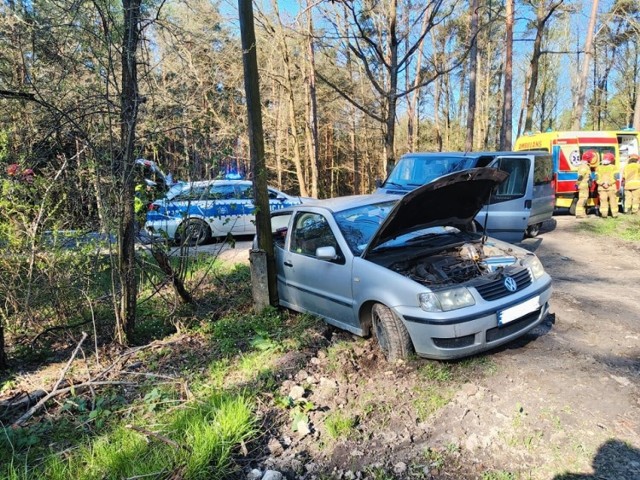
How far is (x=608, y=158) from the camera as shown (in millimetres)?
11883

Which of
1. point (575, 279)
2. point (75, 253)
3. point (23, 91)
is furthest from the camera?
point (575, 279)

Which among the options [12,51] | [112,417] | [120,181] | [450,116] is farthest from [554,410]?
[450,116]

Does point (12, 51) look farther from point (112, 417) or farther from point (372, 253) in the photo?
point (372, 253)

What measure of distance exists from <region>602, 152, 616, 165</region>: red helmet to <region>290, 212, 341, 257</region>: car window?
409 inches

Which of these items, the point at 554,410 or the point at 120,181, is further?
the point at 120,181

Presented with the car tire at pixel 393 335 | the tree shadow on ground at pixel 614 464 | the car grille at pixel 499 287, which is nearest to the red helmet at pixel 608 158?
the car grille at pixel 499 287

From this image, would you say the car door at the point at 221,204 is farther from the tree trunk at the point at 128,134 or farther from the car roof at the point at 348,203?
the tree trunk at the point at 128,134

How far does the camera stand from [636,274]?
6.55m

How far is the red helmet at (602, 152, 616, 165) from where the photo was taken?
38.1 ft

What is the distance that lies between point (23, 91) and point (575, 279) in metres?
7.23

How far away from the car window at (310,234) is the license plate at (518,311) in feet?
5.35

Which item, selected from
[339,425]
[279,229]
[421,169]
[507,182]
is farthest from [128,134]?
[507,182]

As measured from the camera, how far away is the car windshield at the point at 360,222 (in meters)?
4.36

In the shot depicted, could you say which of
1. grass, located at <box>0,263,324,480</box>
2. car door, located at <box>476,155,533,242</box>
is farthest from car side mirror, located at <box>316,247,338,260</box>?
car door, located at <box>476,155,533,242</box>
